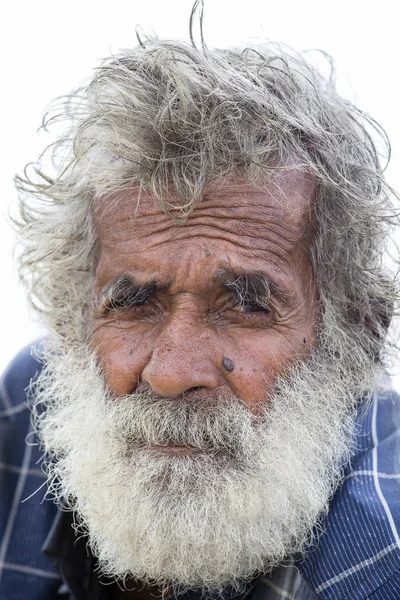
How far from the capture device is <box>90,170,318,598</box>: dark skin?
6.98 feet

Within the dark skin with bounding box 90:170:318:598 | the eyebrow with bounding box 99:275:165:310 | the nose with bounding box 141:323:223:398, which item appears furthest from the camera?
the eyebrow with bounding box 99:275:165:310

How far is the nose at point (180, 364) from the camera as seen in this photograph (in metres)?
2.03

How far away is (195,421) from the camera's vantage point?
2041mm

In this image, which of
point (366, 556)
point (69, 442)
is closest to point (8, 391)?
point (69, 442)

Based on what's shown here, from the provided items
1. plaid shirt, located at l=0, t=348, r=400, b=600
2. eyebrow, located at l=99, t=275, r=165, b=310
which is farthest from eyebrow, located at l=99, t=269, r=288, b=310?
plaid shirt, located at l=0, t=348, r=400, b=600

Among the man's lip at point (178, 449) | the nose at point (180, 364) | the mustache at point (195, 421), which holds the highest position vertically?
the nose at point (180, 364)

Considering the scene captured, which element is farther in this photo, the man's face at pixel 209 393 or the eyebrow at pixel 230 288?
the eyebrow at pixel 230 288

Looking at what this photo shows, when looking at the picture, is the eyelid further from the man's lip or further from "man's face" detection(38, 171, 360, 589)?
the man's lip

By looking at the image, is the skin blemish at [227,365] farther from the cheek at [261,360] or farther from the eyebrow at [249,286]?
the eyebrow at [249,286]

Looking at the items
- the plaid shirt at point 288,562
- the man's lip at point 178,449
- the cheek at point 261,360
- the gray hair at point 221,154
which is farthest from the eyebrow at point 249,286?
the plaid shirt at point 288,562

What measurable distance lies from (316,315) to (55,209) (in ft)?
3.74

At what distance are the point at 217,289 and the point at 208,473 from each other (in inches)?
21.6

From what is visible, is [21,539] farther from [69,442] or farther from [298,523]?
[298,523]

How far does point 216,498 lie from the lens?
2053 millimetres
